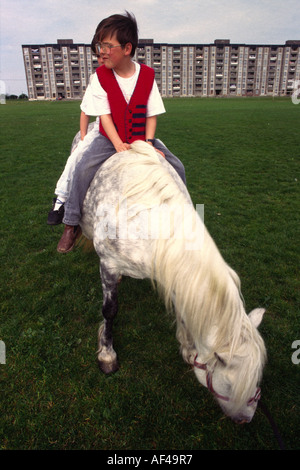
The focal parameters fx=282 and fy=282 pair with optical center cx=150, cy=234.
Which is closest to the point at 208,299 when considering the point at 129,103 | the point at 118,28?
the point at 129,103

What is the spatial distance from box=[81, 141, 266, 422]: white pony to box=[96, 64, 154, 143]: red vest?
812mm

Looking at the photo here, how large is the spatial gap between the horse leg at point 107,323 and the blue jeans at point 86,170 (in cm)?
88

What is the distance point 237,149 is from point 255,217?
28.5ft

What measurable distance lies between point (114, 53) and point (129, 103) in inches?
20.3

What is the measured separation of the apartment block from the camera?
4469 inches

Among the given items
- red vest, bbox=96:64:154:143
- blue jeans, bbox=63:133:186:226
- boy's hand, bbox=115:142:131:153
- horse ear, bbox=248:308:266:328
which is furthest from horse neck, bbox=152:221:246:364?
red vest, bbox=96:64:154:143

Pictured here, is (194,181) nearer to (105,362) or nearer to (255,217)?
(255,217)

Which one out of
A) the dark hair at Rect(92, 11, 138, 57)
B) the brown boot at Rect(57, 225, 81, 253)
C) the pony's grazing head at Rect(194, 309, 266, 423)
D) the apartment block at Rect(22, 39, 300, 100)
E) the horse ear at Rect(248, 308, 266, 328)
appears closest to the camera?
the pony's grazing head at Rect(194, 309, 266, 423)

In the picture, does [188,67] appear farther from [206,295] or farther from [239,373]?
[239,373]

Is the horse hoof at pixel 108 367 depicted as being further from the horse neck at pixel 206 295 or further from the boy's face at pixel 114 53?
the boy's face at pixel 114 53

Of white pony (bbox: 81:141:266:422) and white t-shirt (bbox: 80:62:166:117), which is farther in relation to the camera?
white t-shirt (bbox: 80:62:166:117)

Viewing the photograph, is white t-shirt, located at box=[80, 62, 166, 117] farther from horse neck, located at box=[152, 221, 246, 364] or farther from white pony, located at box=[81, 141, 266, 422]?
horse neck, located at box=[152, 221, 246, 364]

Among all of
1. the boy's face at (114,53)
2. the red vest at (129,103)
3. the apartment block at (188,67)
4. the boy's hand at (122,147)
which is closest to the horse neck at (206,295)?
the boy's hand at (122,147)

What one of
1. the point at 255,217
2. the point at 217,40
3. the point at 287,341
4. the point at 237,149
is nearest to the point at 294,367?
the point at 287,341
